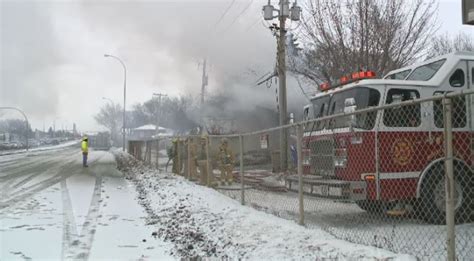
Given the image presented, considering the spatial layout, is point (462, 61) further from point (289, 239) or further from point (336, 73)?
point (336, 73)

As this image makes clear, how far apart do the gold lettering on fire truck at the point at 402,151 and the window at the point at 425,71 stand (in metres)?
1.54

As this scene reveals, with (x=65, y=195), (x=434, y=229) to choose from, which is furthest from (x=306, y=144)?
(x=65, y=195)

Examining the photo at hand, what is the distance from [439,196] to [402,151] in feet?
2.89

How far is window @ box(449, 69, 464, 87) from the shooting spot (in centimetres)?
755

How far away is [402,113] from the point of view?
284 inches

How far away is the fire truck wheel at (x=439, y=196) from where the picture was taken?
22.1 feet

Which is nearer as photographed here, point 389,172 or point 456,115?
point 389,172

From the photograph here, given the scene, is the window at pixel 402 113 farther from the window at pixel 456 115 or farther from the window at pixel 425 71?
the window at pixel 425 71

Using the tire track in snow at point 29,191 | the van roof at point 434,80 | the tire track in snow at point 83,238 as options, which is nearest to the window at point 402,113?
the van roof at point 434,80

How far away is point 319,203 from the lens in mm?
7023

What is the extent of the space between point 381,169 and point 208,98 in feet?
87.1

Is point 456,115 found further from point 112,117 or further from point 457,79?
point 112,117

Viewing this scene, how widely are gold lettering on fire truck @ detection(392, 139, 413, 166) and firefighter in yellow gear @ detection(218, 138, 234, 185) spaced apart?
5.53 meters

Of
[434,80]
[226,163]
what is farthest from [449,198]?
[226,163]
